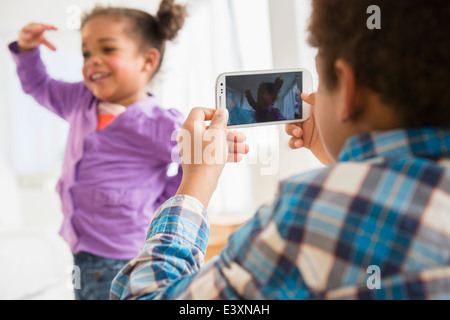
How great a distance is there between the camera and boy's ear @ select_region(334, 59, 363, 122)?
0.99 ft

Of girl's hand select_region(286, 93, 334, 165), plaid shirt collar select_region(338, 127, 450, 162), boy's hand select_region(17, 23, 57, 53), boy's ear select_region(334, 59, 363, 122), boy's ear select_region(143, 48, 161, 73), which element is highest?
boy's hand select_region(17, 23, 57, 53)

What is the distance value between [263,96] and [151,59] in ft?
1.17

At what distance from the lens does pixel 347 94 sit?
0.99 ft

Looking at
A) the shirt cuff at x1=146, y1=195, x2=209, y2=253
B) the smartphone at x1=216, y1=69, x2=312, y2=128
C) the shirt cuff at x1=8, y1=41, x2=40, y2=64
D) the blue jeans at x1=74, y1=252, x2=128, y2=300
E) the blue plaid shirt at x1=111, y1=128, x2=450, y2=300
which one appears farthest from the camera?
the shirt cuff at x1=8, y1=41, x2=40, y2=64

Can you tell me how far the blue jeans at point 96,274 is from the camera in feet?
2.48

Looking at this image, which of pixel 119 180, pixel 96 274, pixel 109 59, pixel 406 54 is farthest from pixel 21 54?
pixel 406 54

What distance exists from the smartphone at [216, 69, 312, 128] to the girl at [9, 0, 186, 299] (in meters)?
0.23

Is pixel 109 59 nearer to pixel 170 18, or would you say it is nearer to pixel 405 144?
pixel 170 18

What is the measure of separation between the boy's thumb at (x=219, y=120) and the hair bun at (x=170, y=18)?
0.39m

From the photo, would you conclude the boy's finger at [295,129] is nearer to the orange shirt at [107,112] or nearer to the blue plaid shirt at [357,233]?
the blue plaid shirt at [357,233]

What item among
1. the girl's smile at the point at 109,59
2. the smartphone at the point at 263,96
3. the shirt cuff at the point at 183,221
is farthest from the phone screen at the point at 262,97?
the girl's smile at the point at 109,59

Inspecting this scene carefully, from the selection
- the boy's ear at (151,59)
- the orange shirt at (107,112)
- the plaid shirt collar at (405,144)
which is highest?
the boy's ear at (151,59)

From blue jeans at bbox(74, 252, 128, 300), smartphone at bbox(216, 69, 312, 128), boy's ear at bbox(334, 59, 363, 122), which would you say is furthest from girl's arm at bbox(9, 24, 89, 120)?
boy's ear at bbox(334, 59, 363, 122)

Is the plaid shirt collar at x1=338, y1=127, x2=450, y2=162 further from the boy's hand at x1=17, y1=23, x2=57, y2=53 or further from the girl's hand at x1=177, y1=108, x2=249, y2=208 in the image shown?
the boy's hand at x1=17, y1=23, x2=57, y2=53
